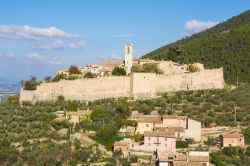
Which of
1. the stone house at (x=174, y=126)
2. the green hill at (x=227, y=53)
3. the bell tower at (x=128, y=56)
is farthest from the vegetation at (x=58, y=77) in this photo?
the green hill at (x=227, y=53)

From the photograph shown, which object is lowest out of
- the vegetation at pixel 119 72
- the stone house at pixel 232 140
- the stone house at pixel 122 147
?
the stone house at pixel 122 147

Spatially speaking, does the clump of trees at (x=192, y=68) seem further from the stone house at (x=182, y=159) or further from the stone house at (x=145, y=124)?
the stone house at (x=182, y=159)

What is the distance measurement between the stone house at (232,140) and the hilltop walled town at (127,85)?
11547 millimetres

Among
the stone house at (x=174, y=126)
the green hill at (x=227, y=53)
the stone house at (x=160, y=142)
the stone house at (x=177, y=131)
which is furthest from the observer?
the green hill at (x=227, y=53)

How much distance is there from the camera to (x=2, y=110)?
132 feet

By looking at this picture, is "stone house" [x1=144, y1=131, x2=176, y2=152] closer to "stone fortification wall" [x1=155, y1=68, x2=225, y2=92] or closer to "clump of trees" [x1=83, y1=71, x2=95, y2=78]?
"stone fortification wall" [x1=155, y1=68, x2=225, y2=92]

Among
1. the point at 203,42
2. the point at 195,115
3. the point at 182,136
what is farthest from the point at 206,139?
the point at 203,42

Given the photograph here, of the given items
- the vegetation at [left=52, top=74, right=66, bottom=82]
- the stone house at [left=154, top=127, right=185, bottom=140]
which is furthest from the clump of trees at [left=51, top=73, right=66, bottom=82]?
the stone house at [left=154, top=127, right=185, bottom=140]

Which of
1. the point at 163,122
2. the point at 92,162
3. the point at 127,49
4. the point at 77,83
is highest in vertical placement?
the point at 127,49

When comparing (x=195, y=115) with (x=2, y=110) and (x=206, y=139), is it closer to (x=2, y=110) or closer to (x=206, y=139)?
(x=206, y=139)

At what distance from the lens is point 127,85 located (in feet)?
137

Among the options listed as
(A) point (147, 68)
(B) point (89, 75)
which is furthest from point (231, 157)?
(B) point (89, 75)

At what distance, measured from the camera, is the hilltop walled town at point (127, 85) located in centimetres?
4156

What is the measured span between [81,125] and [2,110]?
893 cm
